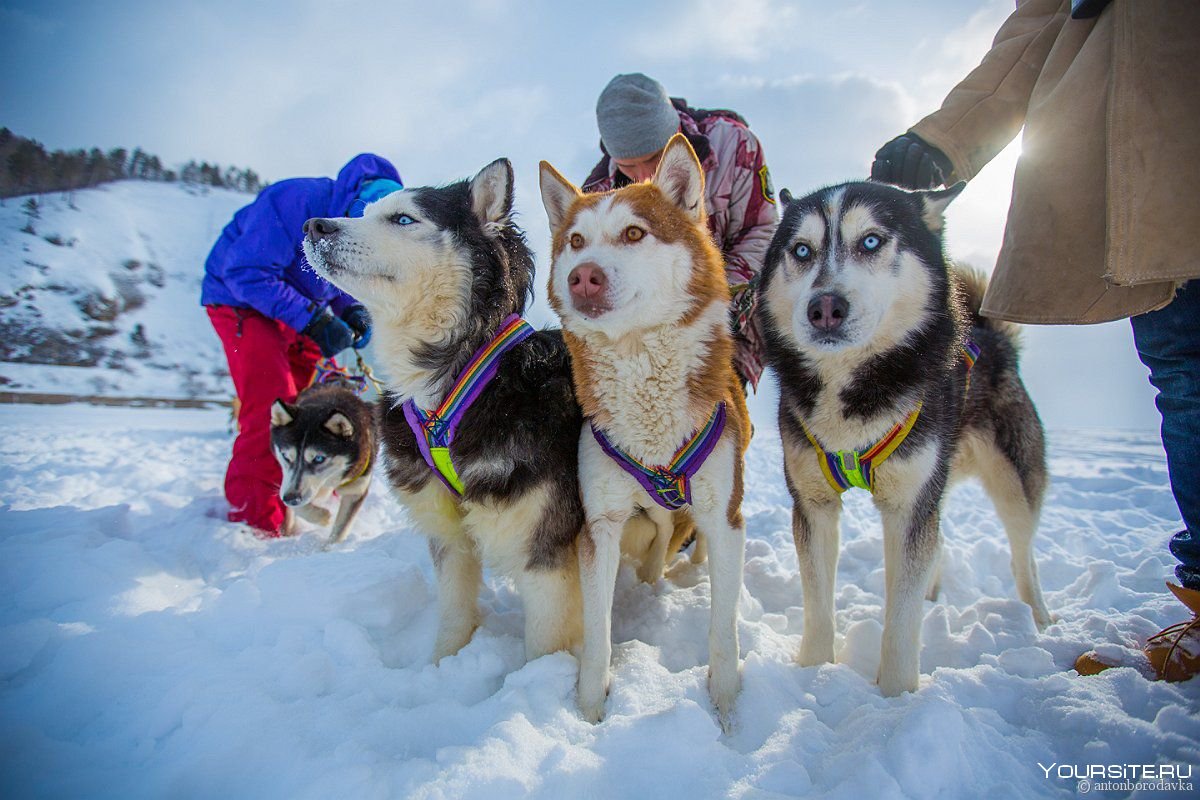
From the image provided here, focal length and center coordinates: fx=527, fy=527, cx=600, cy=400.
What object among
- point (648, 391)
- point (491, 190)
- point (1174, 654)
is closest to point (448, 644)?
point (648, 391)

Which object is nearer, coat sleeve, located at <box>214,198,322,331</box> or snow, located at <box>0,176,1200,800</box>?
snow, located at <box>0,176,1200,800</box>

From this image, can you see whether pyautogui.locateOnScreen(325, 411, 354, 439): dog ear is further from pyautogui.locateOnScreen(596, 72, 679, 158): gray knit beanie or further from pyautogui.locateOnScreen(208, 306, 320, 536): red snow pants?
pyautogui.locateOnScreen(596, 72, 679, 158): gray knit beanie

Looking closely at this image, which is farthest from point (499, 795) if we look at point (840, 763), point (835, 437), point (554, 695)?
point (835, 437)

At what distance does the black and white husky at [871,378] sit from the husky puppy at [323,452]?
12.3 ft

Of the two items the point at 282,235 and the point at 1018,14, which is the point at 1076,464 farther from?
the point at 282,235

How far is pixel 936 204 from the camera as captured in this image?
2.09 meters

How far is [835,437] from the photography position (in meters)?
1.99

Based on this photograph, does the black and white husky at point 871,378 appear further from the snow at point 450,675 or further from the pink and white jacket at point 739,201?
the pink and white jacket at point 739,201

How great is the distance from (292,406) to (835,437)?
4.14 metres

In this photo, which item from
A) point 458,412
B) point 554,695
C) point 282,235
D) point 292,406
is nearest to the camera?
point 554,695

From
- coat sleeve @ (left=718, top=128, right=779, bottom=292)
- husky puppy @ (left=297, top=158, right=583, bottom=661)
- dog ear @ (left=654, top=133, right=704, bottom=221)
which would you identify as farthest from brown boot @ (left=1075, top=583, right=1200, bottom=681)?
coat sleeve @ (left=718, top=128, right=779, bottom=292)

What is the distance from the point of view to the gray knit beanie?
10.6 ft

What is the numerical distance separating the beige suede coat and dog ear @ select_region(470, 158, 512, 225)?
1.82m

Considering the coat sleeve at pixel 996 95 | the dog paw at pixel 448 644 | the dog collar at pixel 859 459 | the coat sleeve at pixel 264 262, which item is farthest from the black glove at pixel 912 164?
the coat sleeve at pixel 264 262
